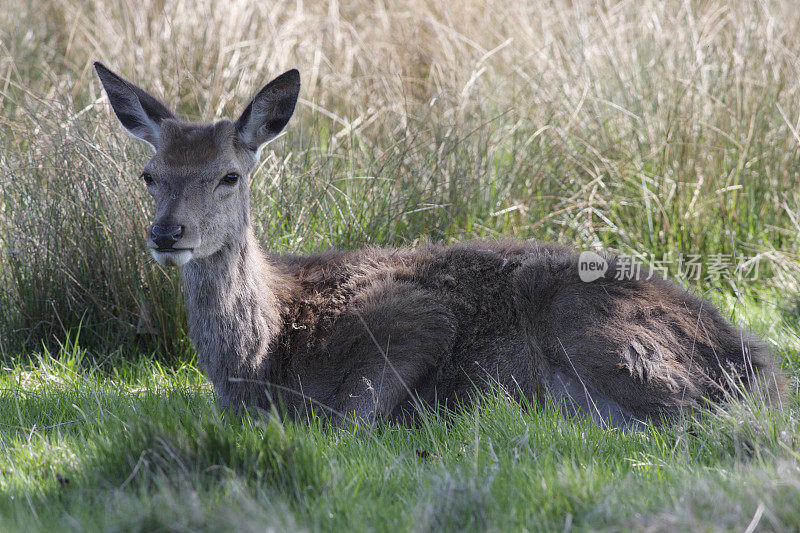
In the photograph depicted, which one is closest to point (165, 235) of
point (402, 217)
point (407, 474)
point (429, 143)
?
point (407, 474)

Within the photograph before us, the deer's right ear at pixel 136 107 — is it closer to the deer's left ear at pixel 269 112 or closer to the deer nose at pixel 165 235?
the deer's left ear at pixel 269 112

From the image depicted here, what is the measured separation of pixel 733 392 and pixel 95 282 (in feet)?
13.0

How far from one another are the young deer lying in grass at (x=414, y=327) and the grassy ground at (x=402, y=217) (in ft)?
0.99

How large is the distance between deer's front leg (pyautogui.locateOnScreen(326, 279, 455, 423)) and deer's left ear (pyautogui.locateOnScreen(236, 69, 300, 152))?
1099 millimetres

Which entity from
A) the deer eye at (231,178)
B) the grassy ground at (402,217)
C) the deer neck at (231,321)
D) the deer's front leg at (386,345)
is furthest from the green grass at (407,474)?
the deer eye at (231,178)

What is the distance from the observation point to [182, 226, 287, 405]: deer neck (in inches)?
175

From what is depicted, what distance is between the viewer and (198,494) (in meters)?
2.98

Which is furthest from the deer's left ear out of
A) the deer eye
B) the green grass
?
the green grass

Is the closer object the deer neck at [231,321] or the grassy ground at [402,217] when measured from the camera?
the grassy ground at [402,217]

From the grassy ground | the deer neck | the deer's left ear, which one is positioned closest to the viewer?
the grassy ground

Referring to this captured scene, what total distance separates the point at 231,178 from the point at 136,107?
808mm

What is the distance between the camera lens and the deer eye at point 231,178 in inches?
178

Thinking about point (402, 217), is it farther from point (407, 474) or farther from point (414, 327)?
point (407, 474)

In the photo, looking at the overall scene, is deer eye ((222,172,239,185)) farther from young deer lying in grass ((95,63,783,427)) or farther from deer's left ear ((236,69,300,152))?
deer's left ear ((236,69,300,152))
